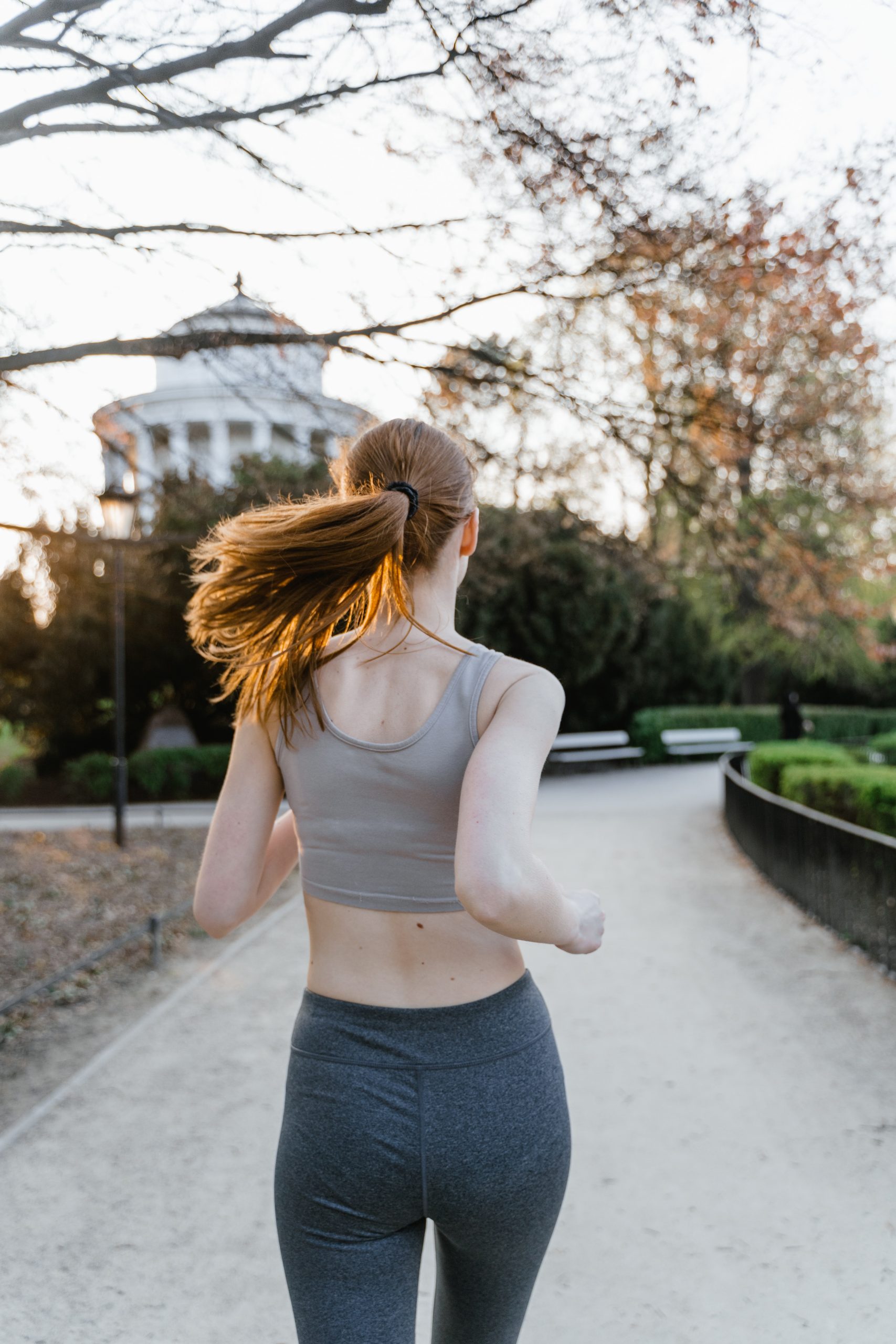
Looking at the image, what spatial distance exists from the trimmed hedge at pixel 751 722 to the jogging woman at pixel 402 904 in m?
21.3

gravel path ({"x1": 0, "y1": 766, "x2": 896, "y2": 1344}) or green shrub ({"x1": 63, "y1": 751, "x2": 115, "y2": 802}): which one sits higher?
gravel path ({"x1": 0, "y1": 766, "x2": 896, "y2": 1344})

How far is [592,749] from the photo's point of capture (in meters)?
21.9

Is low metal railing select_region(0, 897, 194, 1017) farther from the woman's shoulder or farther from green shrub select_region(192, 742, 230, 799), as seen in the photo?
green shrub select_region(192, 742, 230, 799)

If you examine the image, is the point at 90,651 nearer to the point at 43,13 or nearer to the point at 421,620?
the point at 43,13

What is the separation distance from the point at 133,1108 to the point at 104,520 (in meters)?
6.55

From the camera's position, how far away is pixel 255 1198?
3.45m

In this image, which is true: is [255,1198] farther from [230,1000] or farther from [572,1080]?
[230,1000]

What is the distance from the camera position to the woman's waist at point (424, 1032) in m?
1.43

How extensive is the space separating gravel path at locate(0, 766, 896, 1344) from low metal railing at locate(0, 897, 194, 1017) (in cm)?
46

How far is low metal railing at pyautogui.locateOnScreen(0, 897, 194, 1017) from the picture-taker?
16.6ft

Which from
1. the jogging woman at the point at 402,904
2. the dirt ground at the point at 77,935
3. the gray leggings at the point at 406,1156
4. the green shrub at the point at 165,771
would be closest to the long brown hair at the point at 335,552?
the jogging woman at the point at 402,904

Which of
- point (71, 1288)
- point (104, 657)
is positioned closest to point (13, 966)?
point (71, 1288)

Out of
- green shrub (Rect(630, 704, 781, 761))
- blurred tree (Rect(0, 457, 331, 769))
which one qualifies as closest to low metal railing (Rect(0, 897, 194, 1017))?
blurred tree (Rect(0, 457, 331, 769))

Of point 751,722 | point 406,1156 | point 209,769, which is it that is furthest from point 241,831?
point 751,722
